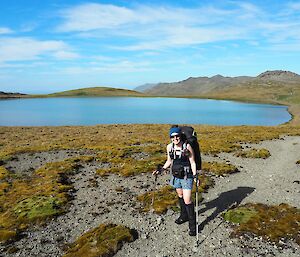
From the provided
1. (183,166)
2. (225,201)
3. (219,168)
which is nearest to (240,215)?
(225,201)

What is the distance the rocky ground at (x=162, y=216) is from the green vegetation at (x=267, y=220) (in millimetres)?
531

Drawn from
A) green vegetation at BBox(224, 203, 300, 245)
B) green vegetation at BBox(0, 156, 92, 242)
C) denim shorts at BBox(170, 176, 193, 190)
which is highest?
denim shorts at BBox(170, 176, 193, 190)

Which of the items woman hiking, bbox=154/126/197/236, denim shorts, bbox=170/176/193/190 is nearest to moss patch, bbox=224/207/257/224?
woman hiking, bbox=154/126/197/236


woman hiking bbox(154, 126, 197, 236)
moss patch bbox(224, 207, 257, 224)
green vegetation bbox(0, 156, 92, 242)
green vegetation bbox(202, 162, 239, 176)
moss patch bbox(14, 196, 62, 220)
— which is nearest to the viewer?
woman hiking bbox(154, 126, 197, 236)

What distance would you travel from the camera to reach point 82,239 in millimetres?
14258

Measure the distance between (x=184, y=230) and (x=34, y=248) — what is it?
23.0 ft

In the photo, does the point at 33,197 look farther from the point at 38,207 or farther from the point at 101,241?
the point at 101,241

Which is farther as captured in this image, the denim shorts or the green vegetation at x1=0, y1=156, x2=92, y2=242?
the green vegetation at x1=0, y1=156, x2=92, y2=242

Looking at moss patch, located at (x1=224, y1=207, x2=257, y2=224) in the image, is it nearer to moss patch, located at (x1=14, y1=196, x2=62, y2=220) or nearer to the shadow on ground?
the shadow on ground

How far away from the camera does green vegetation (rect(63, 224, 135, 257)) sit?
13.0 m

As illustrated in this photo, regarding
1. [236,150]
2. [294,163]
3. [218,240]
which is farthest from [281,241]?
[236,150]

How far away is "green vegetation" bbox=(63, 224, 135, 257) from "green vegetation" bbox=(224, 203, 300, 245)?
17.5 feet

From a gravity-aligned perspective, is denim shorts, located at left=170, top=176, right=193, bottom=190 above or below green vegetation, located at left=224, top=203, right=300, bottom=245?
above

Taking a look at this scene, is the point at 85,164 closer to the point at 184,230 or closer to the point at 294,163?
the point at 184,230
